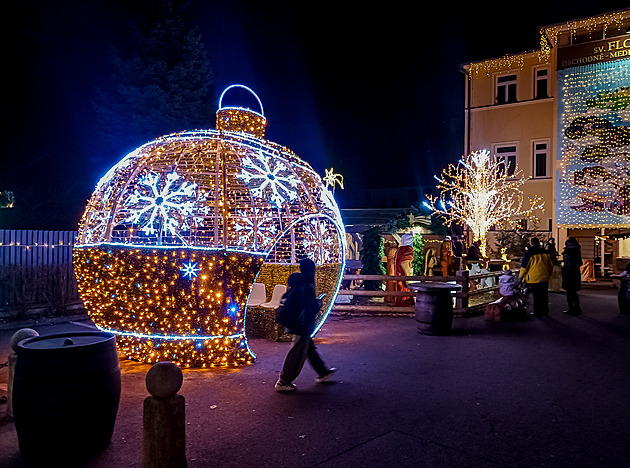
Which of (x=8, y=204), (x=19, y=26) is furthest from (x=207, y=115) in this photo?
(x=8, y=204)

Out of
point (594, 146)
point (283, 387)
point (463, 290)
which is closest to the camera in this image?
point (283, 387)

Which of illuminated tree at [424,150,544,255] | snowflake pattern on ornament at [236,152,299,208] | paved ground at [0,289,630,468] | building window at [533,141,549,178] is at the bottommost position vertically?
paved ground at [0,289,630,468]

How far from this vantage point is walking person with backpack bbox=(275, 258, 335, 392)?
590 centimetres

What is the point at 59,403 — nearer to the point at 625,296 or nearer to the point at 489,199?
the point at 625,296

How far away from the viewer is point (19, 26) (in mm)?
17266

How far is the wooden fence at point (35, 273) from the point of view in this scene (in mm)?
Answer: 10297

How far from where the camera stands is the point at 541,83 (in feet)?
72.0

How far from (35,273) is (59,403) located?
8.00 meters

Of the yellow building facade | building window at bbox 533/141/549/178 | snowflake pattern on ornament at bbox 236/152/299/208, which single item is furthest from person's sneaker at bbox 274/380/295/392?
building window at bbox 533/141/549/178

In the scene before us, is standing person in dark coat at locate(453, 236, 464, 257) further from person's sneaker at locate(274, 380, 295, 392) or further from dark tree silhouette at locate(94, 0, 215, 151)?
dark tree silhouette at locate(94, 0, 215, 151)

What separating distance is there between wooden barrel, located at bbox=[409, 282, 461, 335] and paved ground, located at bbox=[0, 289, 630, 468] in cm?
55

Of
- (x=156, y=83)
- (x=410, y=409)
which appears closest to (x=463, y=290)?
(x=410, y=409)

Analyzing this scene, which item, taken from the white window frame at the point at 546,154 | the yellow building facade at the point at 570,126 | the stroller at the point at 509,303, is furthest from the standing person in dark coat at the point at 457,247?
the white window frame at the point at 546,154

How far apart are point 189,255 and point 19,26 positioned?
1583 cm
